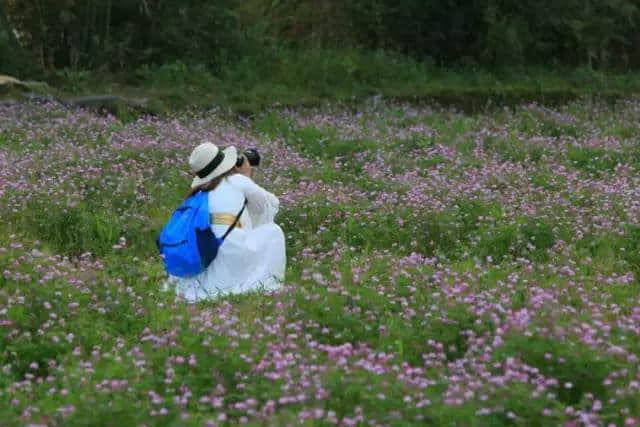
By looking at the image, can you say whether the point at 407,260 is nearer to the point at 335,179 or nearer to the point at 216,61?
the point at 335,179

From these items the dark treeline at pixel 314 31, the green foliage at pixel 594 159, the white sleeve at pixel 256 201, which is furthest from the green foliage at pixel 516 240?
the dark treeline at pixel 314 31

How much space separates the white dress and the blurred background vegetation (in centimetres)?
928

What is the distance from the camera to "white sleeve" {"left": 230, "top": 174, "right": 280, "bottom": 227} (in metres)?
7.75

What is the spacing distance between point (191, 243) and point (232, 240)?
1.05 ft

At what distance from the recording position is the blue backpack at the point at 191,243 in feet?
24.8

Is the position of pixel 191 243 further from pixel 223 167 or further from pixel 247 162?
pixel 247 162

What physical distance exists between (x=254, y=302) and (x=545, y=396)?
7.69 ft

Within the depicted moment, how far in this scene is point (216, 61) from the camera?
18594mm

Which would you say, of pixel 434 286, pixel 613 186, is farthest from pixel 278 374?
pixel 613 186

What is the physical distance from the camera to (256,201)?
780 cm

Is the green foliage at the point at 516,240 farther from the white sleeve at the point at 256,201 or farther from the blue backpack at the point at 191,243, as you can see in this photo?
the blue backpack at the point at 191,243

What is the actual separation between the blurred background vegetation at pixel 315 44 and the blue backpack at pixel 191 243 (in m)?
9.42

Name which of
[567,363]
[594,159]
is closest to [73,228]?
[567,363]

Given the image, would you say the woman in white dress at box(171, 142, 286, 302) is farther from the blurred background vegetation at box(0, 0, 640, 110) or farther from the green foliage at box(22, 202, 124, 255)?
the blurred background vegetation at box(0, 0, 640, 110)
